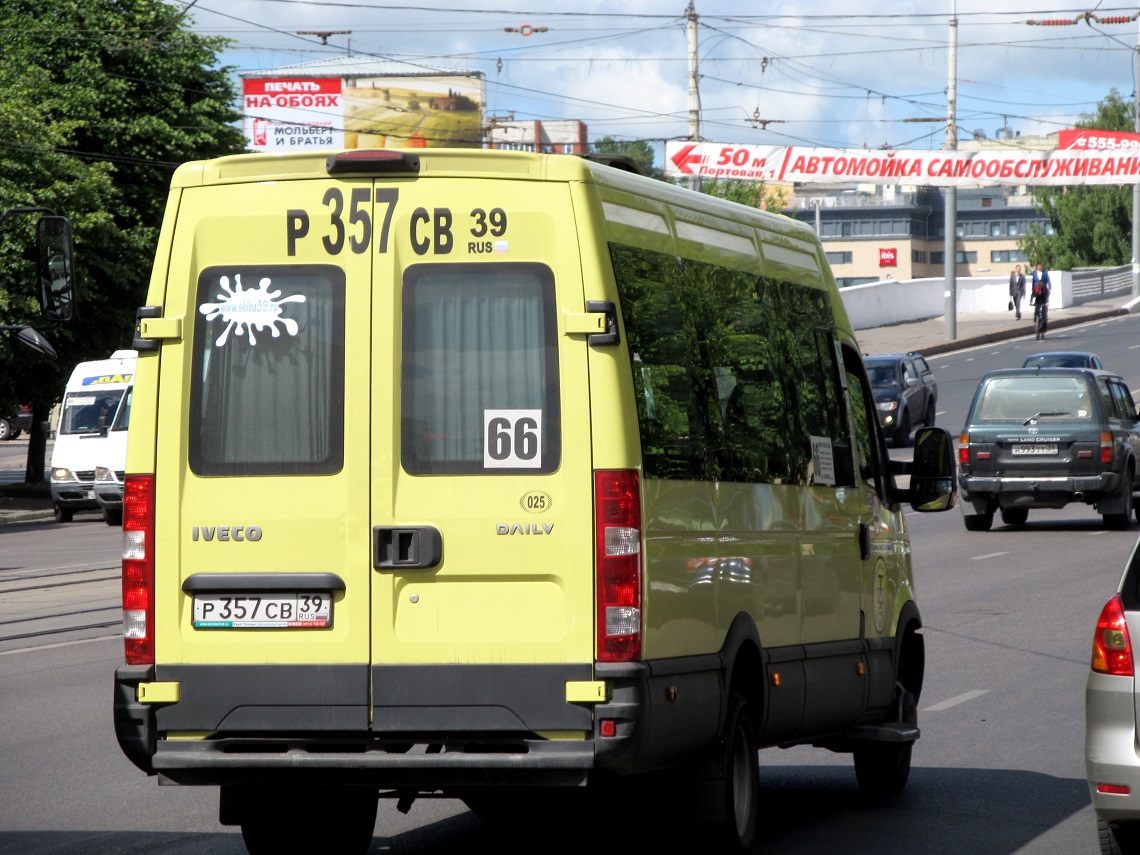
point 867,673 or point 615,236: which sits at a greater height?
point 615,236

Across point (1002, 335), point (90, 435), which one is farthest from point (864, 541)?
point (1002, 335)

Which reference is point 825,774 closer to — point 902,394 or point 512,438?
point 512,438

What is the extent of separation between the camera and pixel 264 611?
19.5 feet

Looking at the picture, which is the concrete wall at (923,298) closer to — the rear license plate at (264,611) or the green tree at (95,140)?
the green tree at (95,140)

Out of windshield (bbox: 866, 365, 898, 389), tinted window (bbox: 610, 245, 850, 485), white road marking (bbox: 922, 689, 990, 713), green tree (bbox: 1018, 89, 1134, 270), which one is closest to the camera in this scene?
tinted window (bbox: 610, 245, 850, 485)

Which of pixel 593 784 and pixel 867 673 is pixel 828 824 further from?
pixel 593 784

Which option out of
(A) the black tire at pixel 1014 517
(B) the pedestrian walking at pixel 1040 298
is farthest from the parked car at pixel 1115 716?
(B) the pedestrian walking at pixel 1040 298

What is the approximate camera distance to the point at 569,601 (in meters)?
5.78

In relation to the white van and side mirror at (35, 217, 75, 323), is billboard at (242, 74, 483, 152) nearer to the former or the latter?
the white van

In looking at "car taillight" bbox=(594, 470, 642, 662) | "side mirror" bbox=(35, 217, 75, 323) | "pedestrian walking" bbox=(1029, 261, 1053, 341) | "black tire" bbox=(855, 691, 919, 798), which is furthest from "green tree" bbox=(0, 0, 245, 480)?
"car taillight" bbox=(594, 470, 642, 662)

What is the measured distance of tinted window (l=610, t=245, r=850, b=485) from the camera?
6094 mm

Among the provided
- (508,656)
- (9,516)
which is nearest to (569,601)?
(508,656)

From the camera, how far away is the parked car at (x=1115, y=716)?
19.6ft

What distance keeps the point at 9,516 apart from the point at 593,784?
30.1 m
